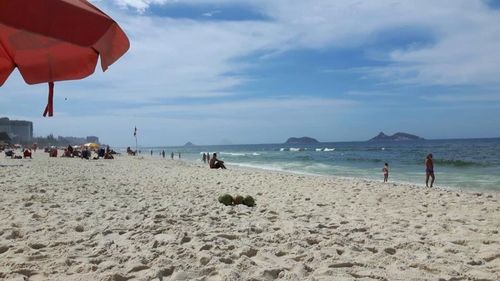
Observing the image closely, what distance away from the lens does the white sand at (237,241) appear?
13.8 feet

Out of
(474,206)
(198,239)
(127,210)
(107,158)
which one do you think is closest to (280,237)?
(198,239)

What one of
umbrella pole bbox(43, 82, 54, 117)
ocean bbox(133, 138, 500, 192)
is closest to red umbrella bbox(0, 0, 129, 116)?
umbrella pole bbox(43, 82, 54, 117)

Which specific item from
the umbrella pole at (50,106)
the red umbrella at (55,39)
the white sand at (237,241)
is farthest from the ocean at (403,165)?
the umbrella pole at (50,106)

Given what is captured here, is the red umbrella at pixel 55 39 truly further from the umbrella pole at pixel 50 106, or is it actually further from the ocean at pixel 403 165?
the ocean at pixel 403 165

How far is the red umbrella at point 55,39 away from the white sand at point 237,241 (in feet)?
6.93

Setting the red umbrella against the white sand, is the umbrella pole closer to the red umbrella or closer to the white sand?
the red umbrella

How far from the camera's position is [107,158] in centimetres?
3475

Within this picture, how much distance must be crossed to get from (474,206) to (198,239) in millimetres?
7218

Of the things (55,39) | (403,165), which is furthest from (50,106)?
(403,165)

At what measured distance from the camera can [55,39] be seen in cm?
223

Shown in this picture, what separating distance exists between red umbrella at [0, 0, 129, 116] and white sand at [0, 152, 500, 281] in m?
2.11

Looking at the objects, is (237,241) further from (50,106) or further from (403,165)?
(403,165)

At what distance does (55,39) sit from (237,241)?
3.64 metres

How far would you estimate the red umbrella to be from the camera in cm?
190
